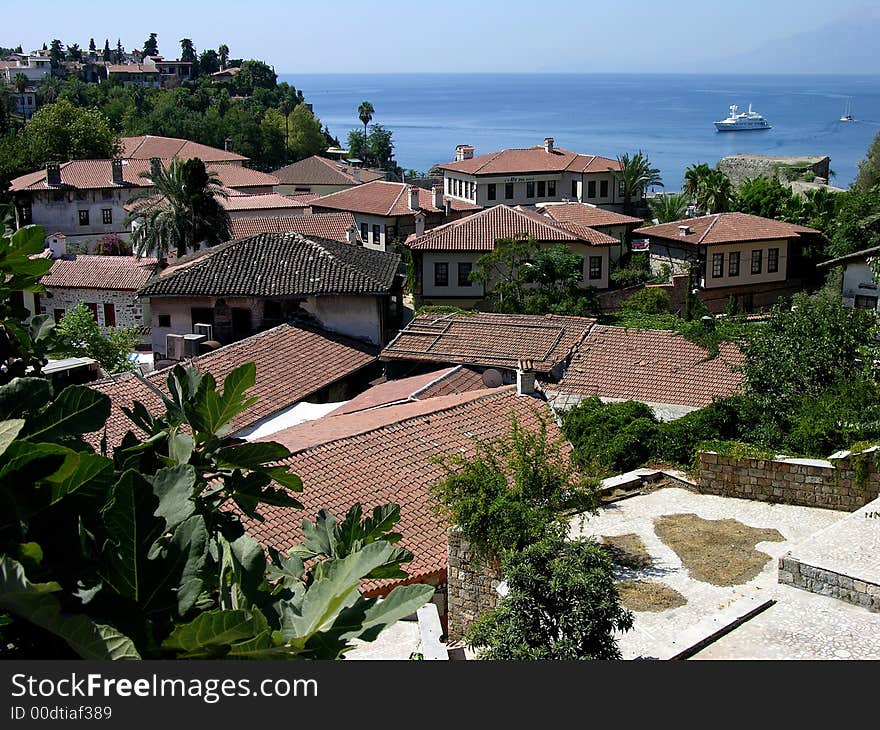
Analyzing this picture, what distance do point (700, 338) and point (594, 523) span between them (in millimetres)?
10800

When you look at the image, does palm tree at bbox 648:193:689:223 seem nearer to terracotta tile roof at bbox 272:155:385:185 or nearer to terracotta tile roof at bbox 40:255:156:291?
terracotta tile roof at bbox 272:155:385:185

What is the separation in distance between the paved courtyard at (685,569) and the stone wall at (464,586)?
1.29 meters

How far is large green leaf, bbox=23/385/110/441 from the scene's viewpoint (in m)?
4.04

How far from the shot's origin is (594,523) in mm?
14422

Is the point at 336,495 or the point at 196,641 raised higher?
the point at 196,641

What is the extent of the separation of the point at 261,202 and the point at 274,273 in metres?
36.8

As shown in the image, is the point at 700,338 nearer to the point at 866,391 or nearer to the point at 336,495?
the point at 866,391

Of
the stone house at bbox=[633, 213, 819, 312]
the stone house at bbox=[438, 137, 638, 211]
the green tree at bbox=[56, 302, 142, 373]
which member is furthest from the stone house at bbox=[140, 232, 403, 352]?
the stone house at bbox=[438, 137, 638, 211]

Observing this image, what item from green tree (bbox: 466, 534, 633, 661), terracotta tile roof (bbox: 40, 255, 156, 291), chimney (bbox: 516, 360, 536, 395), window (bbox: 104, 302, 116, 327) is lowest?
window (bbox: 104, 302, 116, 327)

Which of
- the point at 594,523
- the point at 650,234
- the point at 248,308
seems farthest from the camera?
the point at 650,234

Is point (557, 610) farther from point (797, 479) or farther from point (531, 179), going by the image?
point (531, 179)

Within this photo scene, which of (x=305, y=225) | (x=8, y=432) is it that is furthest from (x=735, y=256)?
(x=8, y=432)

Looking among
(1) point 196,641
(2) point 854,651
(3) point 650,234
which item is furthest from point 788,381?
(3) point 650,234

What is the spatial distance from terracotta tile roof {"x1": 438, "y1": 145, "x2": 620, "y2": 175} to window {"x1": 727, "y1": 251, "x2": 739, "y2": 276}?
20.9 meters
